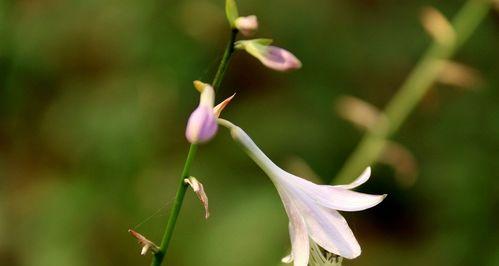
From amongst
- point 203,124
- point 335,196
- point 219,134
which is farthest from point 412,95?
point 203,124

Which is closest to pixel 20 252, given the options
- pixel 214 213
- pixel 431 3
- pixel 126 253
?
pixel 126 253

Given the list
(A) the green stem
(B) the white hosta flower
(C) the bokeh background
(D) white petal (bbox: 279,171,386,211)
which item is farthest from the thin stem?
(C) the bokeh background

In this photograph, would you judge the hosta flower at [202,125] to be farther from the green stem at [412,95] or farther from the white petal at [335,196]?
the green stem at [412,95]

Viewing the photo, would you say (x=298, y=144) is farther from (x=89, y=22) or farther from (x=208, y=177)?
(x=89, y=22)

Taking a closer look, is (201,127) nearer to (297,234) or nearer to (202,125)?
(202,125)

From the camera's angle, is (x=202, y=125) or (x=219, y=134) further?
(x=219, y=134)

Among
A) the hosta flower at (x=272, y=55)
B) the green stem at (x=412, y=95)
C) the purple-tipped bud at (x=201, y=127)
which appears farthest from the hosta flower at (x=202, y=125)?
the green stem at (x=412, y=95)

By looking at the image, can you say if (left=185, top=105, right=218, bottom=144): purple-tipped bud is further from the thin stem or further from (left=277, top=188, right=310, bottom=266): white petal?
(left=277, top=188, right=310, bottom=266): white petal
